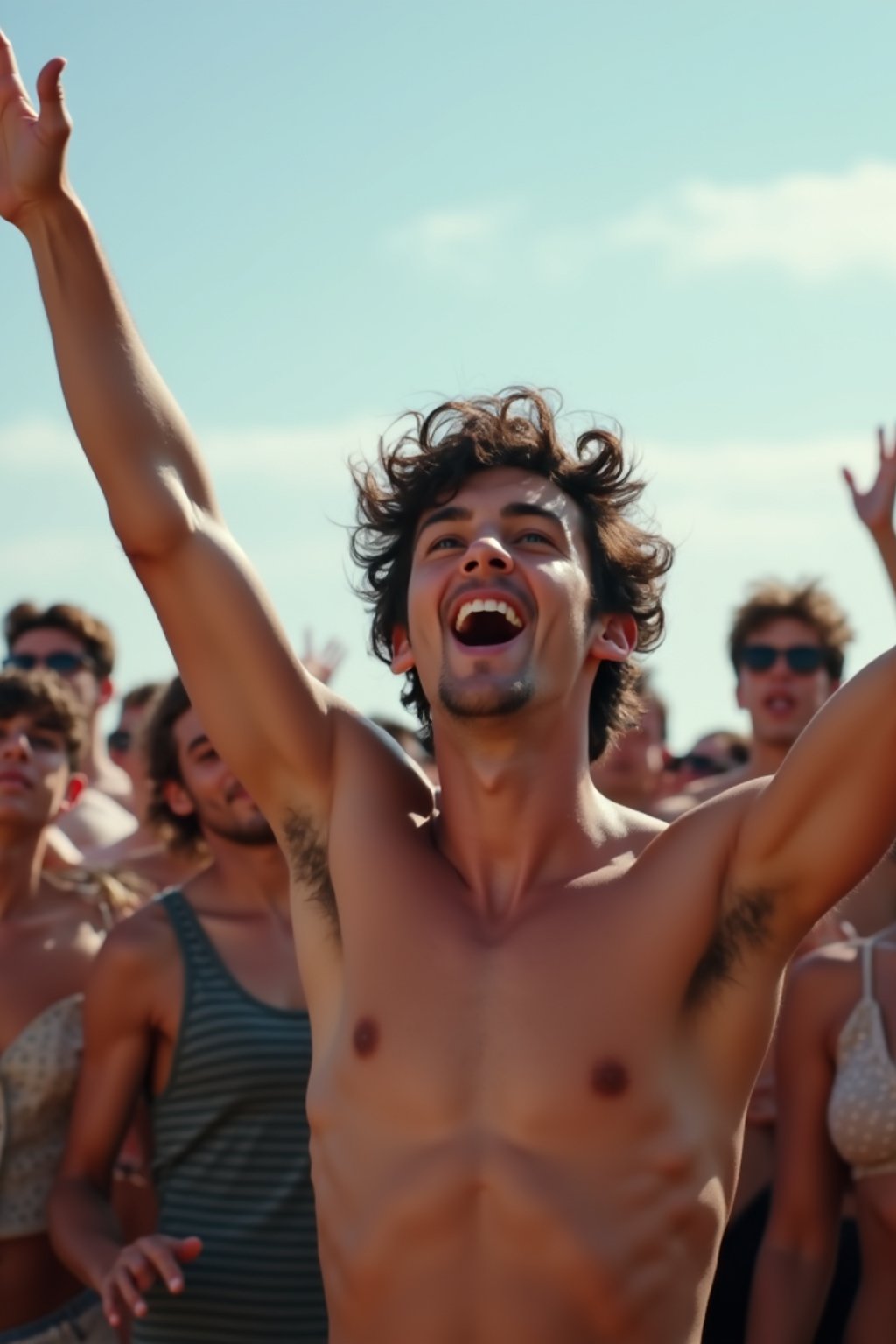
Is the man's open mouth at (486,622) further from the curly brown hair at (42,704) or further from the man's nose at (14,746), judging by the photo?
the curly brown hair at (42,704)

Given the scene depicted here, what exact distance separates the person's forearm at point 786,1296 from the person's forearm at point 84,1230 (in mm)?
1330

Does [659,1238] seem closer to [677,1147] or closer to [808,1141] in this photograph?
[677,1147]

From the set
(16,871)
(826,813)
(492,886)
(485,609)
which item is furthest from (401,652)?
(16,871)

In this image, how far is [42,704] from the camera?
509cm

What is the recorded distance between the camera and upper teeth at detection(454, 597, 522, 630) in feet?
10.7

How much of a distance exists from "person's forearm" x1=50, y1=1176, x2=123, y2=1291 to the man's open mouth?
1516 mm

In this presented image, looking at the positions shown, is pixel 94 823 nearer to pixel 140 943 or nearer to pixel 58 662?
pixel 58 662

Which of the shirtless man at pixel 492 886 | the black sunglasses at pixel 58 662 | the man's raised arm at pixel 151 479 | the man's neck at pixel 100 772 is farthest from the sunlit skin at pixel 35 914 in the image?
the man's neck at pixel 100 772

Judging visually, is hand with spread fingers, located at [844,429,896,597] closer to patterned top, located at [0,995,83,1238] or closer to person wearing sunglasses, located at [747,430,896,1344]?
person wearing sunglasses, located at [747,430,896,1344]

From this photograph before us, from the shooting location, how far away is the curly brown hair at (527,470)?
358 centimetres

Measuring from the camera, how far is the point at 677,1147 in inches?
115

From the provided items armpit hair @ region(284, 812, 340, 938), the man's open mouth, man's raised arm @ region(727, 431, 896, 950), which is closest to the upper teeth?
the man's open mouth

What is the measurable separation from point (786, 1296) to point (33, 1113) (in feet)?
5.76

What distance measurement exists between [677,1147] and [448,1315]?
422 millimetres
